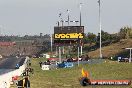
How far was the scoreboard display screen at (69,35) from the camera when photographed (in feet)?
261

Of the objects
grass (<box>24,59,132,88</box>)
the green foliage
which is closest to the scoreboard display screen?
grass (<box>24,59,132,88</box>)

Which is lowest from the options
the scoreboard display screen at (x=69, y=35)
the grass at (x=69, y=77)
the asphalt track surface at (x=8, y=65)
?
the asphalt track surface at (x=8, y=65)

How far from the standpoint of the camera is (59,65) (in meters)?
83.1

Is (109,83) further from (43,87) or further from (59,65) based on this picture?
(59,65)

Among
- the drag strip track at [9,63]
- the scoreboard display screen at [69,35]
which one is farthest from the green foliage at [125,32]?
the scoreboard display screen at [69,35]

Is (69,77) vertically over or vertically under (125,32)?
under

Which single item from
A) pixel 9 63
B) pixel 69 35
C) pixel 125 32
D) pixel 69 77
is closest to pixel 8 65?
pixel 9 63

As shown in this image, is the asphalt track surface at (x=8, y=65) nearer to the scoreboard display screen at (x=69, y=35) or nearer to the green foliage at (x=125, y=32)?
the scoreboard display screen at (x=69, y=35)

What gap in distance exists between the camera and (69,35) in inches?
3130

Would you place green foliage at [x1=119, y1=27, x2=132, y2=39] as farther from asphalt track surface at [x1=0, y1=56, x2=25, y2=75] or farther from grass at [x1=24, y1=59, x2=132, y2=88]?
grass at [x1=24, y1=59, x2=132, y2=88]

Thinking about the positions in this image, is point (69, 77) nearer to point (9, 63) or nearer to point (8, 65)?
point (8, 65)

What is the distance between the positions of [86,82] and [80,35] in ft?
172

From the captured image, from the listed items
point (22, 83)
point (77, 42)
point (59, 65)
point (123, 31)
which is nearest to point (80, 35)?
point (77, 42)

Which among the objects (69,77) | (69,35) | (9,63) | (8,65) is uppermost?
A: (69,35)
